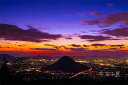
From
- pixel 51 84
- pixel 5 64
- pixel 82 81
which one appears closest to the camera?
pixel 51 84

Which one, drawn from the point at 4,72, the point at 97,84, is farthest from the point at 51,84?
the point at 4,72

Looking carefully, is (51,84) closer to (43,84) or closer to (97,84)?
(43,84)

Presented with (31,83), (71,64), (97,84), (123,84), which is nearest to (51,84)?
(31,83)

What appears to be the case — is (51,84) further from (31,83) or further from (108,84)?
(108,84)

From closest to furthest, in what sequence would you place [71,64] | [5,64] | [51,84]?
1. [51,84]
2. [5,64]
3. [71,64]

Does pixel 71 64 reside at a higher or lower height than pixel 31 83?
lower

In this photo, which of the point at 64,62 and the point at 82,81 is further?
the point at 64,62

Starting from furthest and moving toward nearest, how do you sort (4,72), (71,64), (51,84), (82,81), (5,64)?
(71,64)
(5,64)
(4,72)
(82,81)
(51,84)

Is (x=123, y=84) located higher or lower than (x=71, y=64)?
higher

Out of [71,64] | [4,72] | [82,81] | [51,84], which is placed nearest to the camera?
[51,84]
